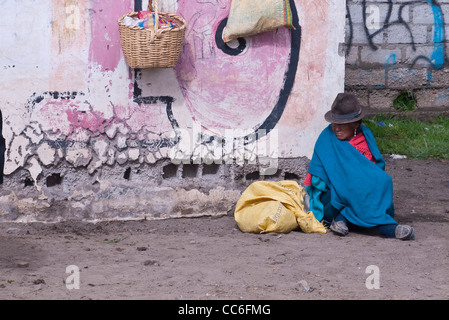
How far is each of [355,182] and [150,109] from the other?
155 cm

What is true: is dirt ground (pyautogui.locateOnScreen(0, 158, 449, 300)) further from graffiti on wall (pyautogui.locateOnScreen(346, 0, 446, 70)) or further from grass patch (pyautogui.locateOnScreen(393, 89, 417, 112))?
graffiti on wall (pyautogui.locateOnScreen(346, 0, 446, 70))

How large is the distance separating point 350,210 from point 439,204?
1250 mm

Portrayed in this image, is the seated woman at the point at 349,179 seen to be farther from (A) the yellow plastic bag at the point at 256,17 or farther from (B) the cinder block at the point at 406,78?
(B) the cinder block at the point at 406,78

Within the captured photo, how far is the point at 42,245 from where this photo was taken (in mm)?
4176

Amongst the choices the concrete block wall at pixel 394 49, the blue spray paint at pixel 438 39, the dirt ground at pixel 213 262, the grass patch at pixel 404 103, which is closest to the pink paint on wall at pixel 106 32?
the dirt ground at pixel 213 262

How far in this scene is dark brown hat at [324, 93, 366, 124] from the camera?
4379mm

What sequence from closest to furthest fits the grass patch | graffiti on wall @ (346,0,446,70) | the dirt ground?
the dirt ground, graffiti on wall @ (346,0,446,70), the grass patch

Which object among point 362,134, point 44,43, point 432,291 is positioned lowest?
point 432,291

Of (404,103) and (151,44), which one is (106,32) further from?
(404,103)

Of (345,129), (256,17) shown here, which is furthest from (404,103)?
(256,17)

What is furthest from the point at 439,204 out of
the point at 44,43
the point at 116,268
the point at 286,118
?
the point at 44,43

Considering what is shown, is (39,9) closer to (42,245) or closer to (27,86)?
(27,86)

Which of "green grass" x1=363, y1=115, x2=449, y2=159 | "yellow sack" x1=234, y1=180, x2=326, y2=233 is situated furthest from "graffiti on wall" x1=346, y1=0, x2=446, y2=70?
"yellow sack" x1=234, y1=180, x2=326, y2=233

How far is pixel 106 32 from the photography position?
14.6 feet
